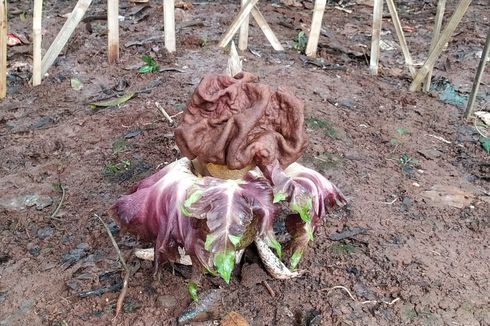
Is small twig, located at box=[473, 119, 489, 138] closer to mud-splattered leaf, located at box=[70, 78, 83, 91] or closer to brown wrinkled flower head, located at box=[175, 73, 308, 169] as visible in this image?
brown wrinkled flower head, located at box=[175, 73, 308, 169]

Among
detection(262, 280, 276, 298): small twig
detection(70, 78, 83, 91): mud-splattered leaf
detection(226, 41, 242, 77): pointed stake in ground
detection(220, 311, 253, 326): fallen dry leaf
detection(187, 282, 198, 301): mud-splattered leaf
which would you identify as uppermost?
detection(226, 41, 242, 77): pointed stake in ground

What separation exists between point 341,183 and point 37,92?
2.57 m

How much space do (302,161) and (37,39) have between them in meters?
2.30

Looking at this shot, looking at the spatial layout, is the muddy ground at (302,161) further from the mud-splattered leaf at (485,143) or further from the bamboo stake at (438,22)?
the bamboo stake at (438,22)

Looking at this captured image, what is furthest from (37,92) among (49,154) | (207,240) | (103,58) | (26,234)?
(207,240)

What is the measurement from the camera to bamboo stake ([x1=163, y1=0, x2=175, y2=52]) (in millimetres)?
4766

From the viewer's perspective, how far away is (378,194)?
326cm

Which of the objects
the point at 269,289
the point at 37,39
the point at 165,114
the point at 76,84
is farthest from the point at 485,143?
the point at 37,39

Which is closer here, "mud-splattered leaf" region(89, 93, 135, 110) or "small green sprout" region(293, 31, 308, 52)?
"mud-splattered leaf" region(89, 93, 135, 110)

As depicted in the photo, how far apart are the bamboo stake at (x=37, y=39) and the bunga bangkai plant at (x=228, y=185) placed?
2.51 metres

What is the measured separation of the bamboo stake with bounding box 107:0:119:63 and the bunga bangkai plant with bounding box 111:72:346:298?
8.69 feet

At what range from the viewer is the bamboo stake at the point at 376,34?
4922 millimetres

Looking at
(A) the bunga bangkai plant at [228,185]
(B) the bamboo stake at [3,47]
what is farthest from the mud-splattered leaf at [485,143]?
(B) the bamboo stake at [3,47]

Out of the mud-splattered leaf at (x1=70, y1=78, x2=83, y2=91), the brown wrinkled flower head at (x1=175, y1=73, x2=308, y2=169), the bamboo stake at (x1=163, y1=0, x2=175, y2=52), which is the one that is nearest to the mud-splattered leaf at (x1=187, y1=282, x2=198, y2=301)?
the brown wrinkled flower head at (x1=175, y1=73, x2=308, y2=169)
